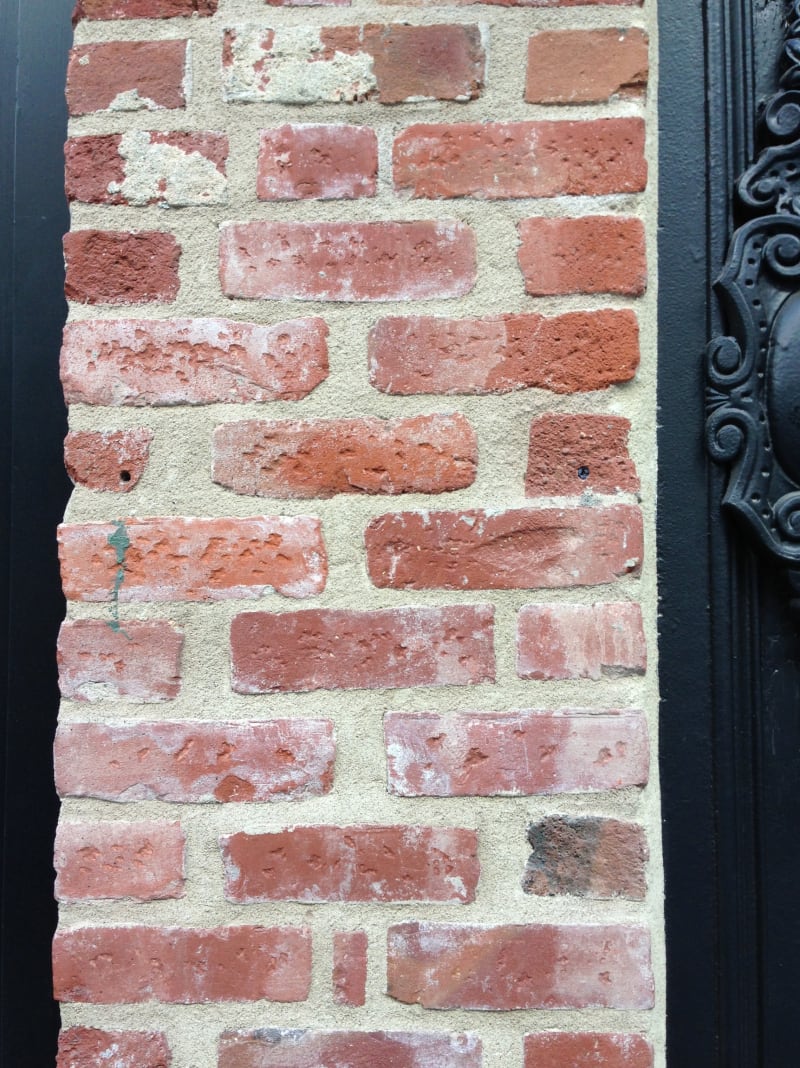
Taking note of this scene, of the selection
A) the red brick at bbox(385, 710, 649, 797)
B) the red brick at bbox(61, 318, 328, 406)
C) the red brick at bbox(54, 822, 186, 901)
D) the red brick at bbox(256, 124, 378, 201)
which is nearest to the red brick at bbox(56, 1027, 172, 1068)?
the red brick at bbox(54, 822, 186, 901)

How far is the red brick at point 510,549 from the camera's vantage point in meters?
0.83

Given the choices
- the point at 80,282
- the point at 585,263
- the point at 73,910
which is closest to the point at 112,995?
the point at 73,910

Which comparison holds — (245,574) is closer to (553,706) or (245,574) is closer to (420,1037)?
(553,706)

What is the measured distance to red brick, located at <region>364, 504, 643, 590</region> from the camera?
83 cm

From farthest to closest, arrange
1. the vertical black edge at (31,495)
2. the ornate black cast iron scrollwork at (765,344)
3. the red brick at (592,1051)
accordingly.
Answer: the vertical black edge at (31,495) < the ornate black cast iron scrollwork at (765,344) < the red brick at (592,1051)

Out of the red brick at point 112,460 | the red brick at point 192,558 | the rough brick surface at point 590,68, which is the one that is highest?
the rough brick surface at point 590,68

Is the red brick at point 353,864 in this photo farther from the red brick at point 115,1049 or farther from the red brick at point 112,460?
the red brick at point 112,460

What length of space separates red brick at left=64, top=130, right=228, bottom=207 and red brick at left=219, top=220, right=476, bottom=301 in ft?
0.24

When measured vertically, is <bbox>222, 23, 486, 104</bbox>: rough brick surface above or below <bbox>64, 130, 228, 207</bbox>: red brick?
above

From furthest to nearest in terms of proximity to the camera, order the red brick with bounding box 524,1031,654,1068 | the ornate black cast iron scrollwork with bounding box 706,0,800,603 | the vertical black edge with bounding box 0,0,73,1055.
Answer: the vertical black edge with bounding box 0,0,73,1055 < the ornate black cast iron scrollwork with bounding box 706,0,800,603 < the red brick with bounding box 524,1031,654,1068

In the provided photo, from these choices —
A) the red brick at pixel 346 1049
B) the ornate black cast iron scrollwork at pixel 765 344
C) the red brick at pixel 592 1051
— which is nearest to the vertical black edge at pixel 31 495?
the red brick at pixel 346 1049

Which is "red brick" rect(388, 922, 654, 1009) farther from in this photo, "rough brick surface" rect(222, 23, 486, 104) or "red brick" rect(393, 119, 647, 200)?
"rough brick surface" rect(222, 23, 486, 104)

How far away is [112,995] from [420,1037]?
0.95 ft

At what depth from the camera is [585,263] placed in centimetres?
84
